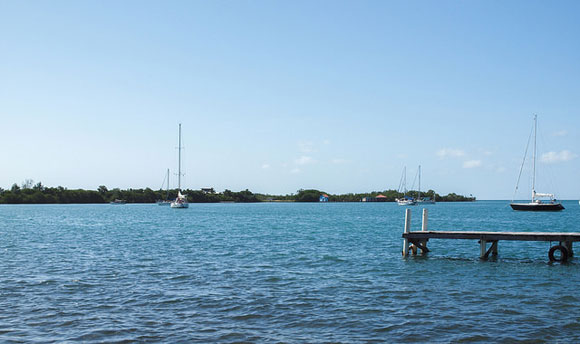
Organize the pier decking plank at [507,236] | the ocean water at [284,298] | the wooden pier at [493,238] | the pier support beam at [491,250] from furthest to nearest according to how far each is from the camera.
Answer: the pier support beam at [491,250] → the wooden pier at [493,238] → the pier decking plank at [507,236] → the ocean water at [284,298]

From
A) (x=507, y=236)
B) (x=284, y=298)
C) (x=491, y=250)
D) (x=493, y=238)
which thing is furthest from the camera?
(x=491, y=250)

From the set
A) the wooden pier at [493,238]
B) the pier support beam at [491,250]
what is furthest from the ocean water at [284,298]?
the wooden pier at [493,238]

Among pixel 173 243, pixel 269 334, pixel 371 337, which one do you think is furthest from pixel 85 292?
pixel 173 243

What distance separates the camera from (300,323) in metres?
14.4

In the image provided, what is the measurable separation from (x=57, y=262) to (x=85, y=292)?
9.77 meters

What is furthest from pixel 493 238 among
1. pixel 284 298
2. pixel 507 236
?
pixel 284 298

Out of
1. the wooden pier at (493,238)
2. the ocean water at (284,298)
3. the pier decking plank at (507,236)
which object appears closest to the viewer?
the ocean water at (284,298)

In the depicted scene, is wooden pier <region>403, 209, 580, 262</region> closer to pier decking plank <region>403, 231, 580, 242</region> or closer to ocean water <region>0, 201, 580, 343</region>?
pier decking plank <region>403, 231, 580, 242</region>

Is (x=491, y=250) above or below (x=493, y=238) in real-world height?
below

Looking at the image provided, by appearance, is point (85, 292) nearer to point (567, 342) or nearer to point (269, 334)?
point (269, 334)

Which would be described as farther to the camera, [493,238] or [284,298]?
[493,238]

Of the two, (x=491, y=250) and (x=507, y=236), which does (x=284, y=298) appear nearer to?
(x=507, y=236)

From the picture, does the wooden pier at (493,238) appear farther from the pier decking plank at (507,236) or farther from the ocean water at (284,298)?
the ocean water at (284,298)

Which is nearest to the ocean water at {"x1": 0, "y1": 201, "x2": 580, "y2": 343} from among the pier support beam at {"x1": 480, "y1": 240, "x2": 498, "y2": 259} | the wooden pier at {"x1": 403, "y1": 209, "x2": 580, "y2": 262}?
the pier support beam at {"x1": 480, "y1": 240, "x2": 498, "y2": 259}
